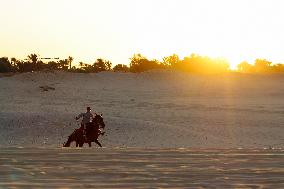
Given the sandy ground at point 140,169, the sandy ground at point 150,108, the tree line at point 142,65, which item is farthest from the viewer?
the tree line at point 142,65

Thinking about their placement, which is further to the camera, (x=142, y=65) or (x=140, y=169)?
(x=142, y=65)

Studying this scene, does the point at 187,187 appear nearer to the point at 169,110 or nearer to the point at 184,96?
the point at 169,110

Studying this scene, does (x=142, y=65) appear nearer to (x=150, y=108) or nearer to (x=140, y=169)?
(x=150, y=108)

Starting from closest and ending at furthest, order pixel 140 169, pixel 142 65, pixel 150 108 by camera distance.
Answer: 1. pixel 140 169
2. pixel 150 108
3. pixel 142 65

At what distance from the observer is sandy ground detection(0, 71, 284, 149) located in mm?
36281

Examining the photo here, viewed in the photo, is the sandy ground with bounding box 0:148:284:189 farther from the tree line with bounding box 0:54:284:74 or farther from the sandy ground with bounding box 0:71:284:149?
the tree line with bounding box 0:54:284:74

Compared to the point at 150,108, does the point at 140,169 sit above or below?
above

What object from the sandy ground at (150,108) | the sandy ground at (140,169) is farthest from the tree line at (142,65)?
the sandy ground at (140,169)

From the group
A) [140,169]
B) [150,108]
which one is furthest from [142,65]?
[140,169]

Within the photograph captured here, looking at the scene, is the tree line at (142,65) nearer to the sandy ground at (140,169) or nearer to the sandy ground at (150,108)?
the sandy ground at (150,108)

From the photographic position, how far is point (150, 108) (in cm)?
5338

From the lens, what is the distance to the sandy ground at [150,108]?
36.3m

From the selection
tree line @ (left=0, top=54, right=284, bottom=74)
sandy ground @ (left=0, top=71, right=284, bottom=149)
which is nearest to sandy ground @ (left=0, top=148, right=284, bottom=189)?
sandy ground @ (left=0, top=71, right=284, bottom=149)

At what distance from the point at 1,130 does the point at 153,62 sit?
54.9 m
